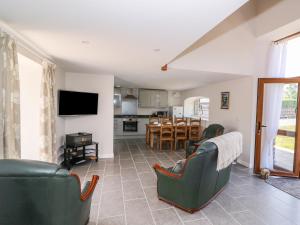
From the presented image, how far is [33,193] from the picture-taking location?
1120 millimetres

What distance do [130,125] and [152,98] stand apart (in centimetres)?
161

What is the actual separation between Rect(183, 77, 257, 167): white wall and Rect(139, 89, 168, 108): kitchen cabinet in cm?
297

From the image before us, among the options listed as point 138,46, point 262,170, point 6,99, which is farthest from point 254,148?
point 6,99

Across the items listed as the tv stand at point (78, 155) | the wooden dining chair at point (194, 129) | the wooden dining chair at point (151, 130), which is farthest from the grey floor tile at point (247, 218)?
the wooden dining chair at point (151, 130)

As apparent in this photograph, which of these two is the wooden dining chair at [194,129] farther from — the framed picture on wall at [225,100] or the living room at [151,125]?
the framed picture on wall at [225,100]

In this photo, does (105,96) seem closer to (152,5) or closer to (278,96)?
(152,5)

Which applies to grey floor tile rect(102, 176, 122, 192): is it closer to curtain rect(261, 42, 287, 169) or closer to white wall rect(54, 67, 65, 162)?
white wall rect(54, 67, 65, 162)

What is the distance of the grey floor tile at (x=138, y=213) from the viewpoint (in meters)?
1.96

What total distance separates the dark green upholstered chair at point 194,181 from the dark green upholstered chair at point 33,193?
136 centimetres

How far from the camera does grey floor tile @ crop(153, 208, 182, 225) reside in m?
1.95

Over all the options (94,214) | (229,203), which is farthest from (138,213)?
(229,203)

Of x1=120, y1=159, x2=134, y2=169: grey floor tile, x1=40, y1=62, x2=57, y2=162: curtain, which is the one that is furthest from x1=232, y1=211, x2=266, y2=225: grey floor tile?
x1=40, y1=62, x2=57, y2=162: curtain

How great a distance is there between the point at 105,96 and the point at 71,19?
2.69 m

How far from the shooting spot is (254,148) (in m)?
3.68
